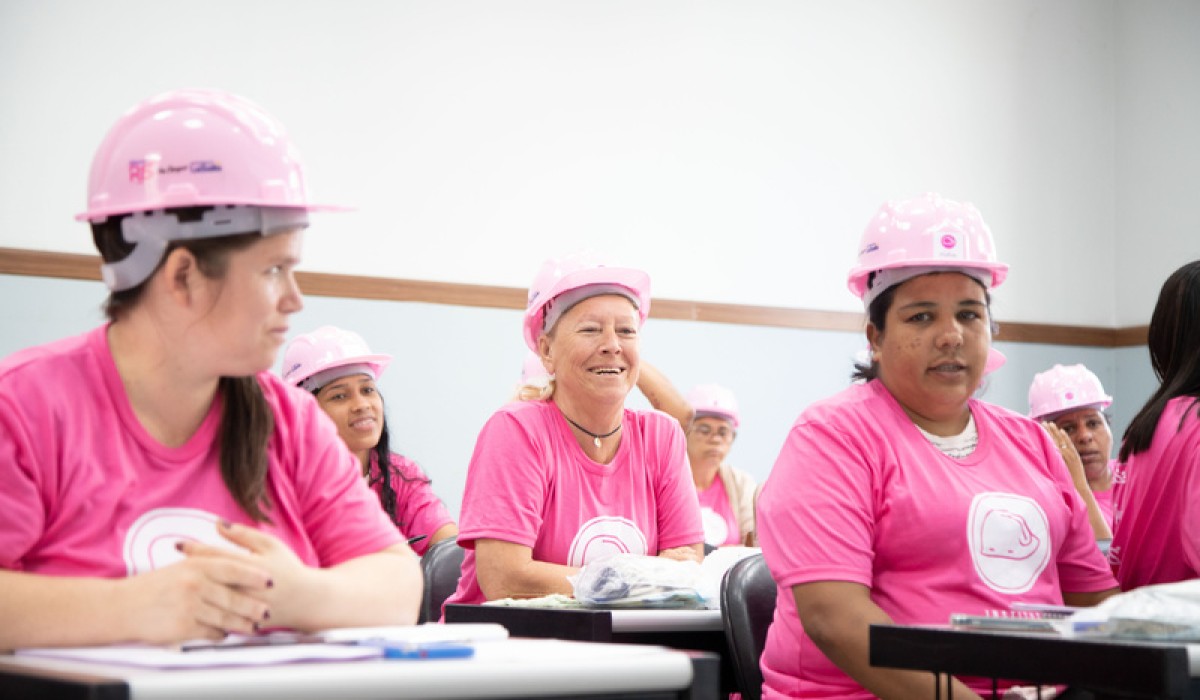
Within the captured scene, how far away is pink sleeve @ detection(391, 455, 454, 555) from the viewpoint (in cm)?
494

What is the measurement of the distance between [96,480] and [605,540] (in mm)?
1807

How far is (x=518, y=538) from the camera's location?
125 inches

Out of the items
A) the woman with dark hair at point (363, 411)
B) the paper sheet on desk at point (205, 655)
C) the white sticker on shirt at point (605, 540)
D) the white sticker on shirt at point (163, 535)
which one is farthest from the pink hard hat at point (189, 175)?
the woman with dark hair at point (363, 411)

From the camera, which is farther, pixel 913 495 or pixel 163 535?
pixel 913 495

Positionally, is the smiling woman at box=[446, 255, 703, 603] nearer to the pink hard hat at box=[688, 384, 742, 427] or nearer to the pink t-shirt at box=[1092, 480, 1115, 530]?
the pink t-shirt at box=[1092, 480, 1115, 530]

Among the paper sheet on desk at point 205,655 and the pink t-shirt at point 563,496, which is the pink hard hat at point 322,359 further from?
the paper sheet on desk at point 205,655

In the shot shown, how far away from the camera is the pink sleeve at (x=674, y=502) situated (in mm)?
3457

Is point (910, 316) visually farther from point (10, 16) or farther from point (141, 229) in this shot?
point (10, 16)

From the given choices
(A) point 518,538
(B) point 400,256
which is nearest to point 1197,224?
(B) point 400,256

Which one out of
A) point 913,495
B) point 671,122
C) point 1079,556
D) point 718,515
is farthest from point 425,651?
point 671,122

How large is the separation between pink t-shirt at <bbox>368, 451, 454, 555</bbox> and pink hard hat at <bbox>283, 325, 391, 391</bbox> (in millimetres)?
335

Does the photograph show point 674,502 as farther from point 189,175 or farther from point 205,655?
point 205,655

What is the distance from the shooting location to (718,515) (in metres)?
6.61

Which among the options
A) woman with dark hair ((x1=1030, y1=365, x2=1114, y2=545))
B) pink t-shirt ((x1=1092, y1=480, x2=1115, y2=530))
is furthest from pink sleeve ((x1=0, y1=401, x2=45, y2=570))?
woman with dark hair ((x1=1030, y1=365, x2=1114, y2=545))
